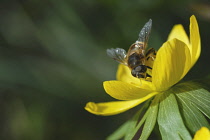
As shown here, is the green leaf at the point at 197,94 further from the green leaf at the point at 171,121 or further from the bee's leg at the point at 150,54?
the bee's leg at the point at 150,54

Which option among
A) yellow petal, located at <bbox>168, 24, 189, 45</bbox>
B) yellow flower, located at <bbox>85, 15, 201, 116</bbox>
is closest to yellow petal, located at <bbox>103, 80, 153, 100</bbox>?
yellow flower, located at <bbox>85, 15, 201, 116</bbox>

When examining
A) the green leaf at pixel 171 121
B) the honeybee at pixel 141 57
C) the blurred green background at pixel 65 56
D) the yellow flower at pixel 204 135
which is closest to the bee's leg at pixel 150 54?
the honeybee at pixel 141 57

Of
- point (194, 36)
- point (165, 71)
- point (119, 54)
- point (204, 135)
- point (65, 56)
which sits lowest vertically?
point (204, 135)

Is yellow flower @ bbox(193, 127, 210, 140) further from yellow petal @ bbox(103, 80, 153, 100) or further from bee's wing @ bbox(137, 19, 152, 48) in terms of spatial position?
bee's wing @ bbox(137, 19, 152, 48)

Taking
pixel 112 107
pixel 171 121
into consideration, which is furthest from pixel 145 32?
pixel 171 121

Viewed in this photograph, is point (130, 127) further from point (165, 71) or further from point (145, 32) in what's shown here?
point (145, 32)
